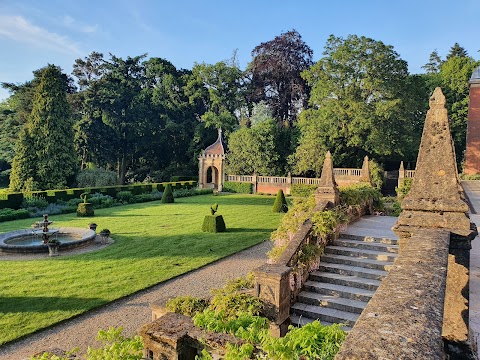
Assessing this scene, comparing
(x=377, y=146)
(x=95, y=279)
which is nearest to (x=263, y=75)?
(x=377, y=146)

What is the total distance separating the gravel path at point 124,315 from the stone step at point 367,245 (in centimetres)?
353

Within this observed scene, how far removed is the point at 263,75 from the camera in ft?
160

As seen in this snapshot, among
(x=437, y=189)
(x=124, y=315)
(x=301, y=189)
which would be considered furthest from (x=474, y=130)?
(x=124, y=315)

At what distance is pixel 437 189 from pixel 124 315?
6971 millimetres

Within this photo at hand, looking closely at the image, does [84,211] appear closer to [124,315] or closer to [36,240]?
[36,240]

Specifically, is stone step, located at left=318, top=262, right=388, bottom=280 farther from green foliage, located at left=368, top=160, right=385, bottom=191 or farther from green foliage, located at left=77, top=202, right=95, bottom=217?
green foliage, located at left=368, top=160, right=385, bottom=191

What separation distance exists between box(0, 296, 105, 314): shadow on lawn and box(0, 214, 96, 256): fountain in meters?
4.23

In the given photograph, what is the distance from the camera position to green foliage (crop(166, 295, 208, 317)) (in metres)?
5.76

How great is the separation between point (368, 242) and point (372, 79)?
29.0 meters

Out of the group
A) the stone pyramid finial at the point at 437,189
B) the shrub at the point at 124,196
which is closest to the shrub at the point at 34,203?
the shrub at the point at 124,196

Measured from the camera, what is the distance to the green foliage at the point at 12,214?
66.2 ft

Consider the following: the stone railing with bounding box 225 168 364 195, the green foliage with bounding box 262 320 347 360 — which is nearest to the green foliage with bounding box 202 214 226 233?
the green foliage with bounding box 262 320 347 360

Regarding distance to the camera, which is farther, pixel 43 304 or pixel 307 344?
pixel 43 304

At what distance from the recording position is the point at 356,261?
7.78 metres
